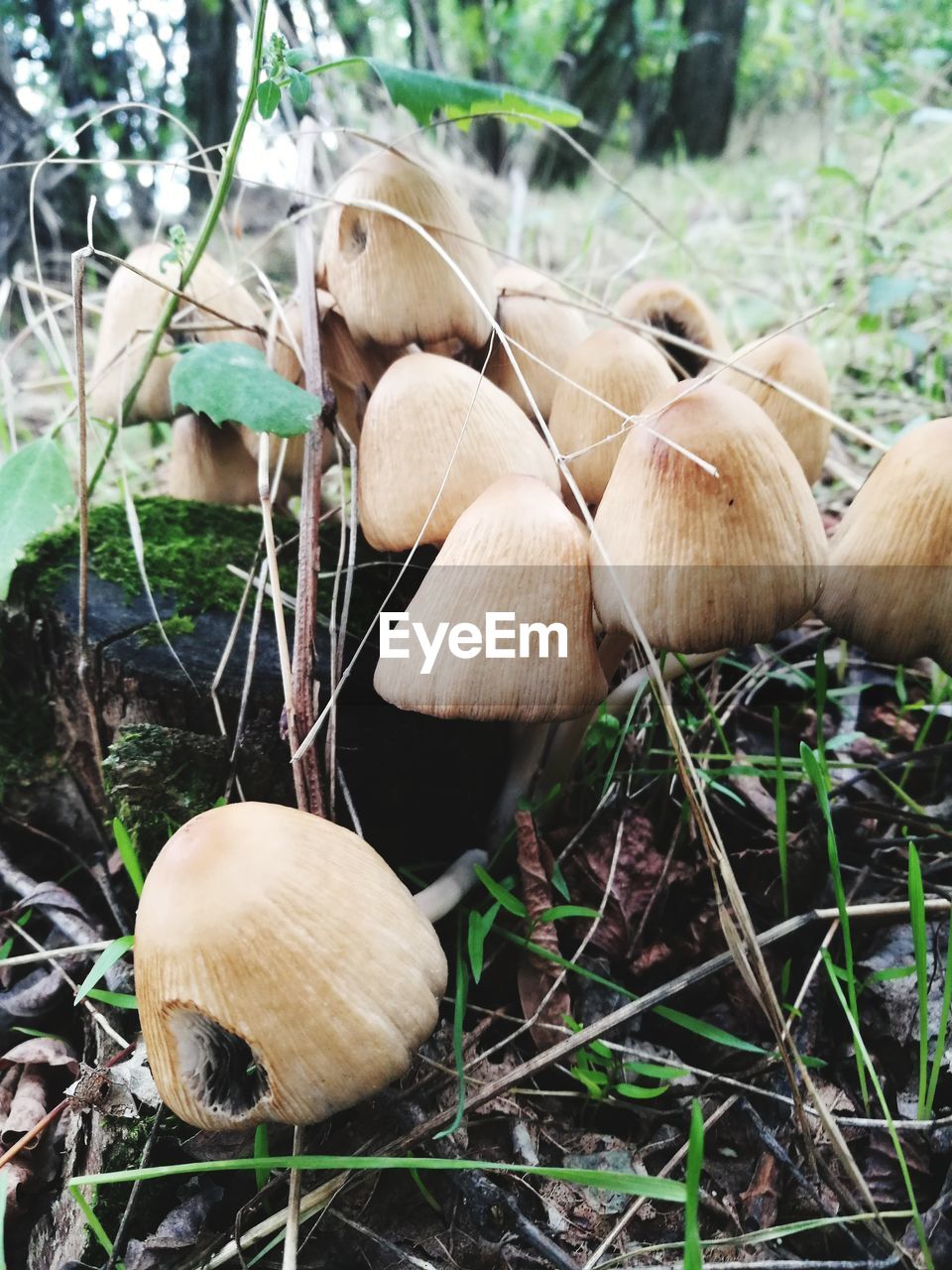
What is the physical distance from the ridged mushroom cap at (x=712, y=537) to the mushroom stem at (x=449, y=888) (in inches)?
17.8

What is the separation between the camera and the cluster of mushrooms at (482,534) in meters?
0.79

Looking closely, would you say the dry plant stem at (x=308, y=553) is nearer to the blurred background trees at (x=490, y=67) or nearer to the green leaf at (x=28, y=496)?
the green leaf at (x=28, y=496)

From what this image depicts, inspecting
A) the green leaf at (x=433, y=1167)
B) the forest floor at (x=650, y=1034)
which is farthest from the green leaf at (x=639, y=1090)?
the green leaf at (x=433, y=1167)

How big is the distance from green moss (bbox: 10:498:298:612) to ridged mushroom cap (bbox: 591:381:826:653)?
0.66m

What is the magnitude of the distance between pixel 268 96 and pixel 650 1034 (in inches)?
52.0

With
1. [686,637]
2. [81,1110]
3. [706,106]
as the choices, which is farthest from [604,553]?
[706,106]

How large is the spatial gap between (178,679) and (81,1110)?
1.82 feet

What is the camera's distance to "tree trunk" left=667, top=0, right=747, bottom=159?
607 centimetres

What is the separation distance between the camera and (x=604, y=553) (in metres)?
0.95

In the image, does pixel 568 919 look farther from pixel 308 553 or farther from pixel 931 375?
pixel 931 375

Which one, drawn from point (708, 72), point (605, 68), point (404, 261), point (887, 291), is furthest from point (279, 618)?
point (708, 72)

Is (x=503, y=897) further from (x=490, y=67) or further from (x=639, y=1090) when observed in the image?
(x=490, y=67)

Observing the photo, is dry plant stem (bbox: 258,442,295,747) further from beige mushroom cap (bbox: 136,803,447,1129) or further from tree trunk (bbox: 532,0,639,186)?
tree trunk (bbox: 532,0,639,186)

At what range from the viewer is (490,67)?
543cm
